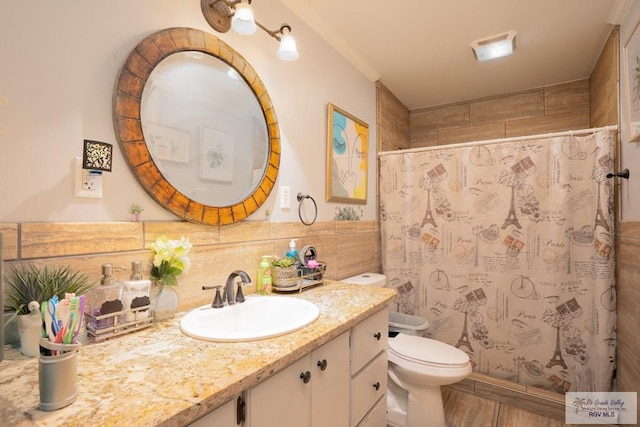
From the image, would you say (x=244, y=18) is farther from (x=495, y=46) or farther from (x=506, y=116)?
(x=506, y=116)

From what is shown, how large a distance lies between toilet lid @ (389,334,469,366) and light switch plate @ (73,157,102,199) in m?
1.63

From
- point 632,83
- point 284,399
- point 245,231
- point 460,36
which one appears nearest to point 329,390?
point 284,399

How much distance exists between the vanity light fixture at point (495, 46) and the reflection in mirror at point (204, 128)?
164 cm

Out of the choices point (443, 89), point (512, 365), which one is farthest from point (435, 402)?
point (443, 89)

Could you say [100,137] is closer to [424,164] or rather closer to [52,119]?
[52,119]

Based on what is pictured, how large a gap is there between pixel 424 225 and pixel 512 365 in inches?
43.1

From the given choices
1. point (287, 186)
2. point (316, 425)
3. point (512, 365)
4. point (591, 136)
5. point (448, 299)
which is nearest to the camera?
point (316, 425)

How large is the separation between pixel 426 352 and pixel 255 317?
1.04 metres

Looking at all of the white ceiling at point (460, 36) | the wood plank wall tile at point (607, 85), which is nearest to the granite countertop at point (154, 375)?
the white ceiling at point (460, 36)

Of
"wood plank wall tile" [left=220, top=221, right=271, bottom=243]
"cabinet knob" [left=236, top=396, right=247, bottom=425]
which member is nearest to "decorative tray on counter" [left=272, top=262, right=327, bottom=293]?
"wood plank wall tile" [left=220, top=221, right=271, bottom=243]

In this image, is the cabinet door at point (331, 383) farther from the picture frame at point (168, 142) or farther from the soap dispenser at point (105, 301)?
the picture frame at point (168, 142)

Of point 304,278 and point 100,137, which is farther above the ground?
point 100,137

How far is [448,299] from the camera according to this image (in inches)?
89.3

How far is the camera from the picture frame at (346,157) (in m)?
1.98
